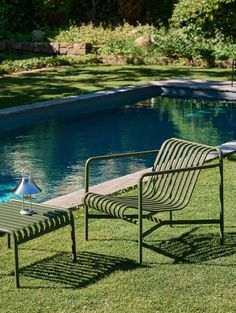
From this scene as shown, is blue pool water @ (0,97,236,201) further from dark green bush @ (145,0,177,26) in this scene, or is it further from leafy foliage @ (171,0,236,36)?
dark green bush @ (145,0,177,26)

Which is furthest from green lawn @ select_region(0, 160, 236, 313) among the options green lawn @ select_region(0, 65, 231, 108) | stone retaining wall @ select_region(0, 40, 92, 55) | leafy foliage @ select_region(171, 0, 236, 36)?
leafy foliage @ select_region(171, 0, 236, 36)

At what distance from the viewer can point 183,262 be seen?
17.4 ft

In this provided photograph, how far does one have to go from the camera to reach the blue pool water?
939 centimetres

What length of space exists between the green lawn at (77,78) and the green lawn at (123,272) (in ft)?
23.6

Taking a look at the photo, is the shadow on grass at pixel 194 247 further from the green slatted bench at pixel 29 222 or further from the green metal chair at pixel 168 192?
the green slatted bench at pixel 29 222

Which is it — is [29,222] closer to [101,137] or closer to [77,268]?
[77,268]

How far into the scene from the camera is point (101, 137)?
11.8 m

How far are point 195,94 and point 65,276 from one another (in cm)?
1031

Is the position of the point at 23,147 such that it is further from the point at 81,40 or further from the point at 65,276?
the point at 81,40

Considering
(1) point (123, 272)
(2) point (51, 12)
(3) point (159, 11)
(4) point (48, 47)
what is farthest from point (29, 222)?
(3) point (159, 11)

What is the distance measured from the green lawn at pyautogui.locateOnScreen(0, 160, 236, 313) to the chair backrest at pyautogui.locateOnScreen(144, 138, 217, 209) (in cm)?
37

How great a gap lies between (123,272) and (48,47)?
15.2 metres

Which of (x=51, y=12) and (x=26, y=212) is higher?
(x=51, y=12)

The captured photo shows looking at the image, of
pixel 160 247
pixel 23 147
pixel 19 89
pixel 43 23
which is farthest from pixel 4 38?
pixel 160 247
